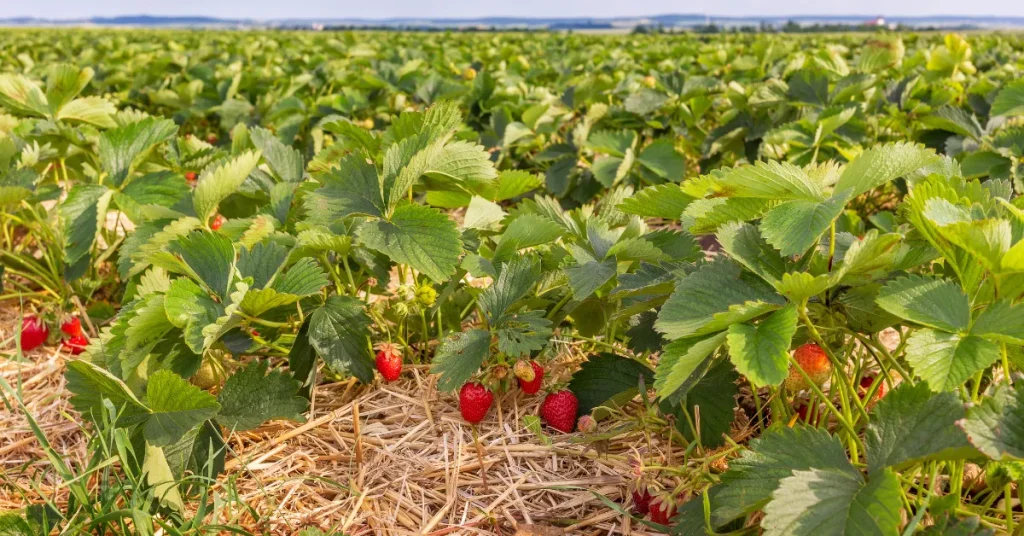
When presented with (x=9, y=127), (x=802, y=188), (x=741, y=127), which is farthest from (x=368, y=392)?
(x=741, y=127)

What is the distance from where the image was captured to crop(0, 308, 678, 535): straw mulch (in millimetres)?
1524

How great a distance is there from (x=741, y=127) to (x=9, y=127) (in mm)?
3073

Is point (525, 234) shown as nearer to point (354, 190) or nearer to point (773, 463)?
point (354, 190)

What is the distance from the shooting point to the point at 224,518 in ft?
5.02

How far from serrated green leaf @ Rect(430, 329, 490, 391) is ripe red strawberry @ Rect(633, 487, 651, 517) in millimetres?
398

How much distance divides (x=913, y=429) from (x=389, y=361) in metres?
1.15

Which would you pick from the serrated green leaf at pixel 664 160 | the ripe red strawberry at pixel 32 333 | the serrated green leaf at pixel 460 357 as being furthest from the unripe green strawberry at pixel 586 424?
the ripe red strawberry at pixel 32 333

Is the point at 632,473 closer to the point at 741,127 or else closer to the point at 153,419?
the point at 153,419

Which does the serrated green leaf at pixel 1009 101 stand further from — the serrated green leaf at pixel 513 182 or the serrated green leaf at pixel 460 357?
the serrated green leaf at pixel 460 357

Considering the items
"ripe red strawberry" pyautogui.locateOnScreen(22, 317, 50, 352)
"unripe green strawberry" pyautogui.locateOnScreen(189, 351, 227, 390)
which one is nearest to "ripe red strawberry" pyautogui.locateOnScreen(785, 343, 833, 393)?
"unripe green strawberry" pyautogui.locateOnScreen(189, 351, 227, 390)

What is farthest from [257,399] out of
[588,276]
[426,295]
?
[588,276]

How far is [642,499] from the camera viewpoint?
1.43 metres

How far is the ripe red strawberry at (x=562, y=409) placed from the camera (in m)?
1.69

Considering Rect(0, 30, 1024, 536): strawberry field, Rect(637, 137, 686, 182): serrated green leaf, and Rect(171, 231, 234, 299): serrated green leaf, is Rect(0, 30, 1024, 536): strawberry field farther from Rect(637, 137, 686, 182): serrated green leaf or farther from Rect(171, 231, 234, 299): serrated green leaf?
Rect(637, 137, 686, 182): serrated green leaf
